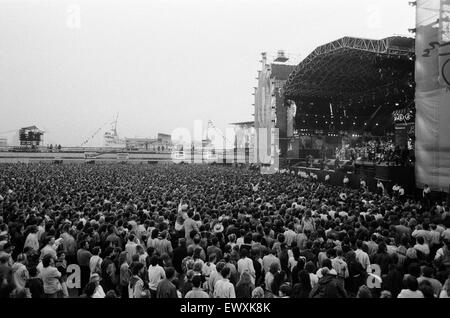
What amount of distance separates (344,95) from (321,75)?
175 inches

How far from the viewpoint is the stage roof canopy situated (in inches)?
791

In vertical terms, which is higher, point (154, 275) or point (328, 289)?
point (328, 289)

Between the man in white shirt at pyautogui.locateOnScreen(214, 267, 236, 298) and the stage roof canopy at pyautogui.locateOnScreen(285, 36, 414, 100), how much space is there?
18666 mm

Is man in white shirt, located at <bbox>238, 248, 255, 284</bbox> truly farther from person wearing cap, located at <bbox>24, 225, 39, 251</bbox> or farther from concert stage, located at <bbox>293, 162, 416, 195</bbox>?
concert stage, located at <bbox>293, 162, 416, 195</bbox>

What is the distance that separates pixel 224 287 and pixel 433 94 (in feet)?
42.6

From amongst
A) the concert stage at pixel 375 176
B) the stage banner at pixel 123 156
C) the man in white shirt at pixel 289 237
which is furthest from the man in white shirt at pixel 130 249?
the stage banner at pixel 123 156

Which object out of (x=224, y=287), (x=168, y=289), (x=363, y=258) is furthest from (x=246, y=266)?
(x=363, y=258)

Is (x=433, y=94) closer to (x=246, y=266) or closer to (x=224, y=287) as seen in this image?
(x=246, y=266)

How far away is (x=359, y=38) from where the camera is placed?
20859 millimetres

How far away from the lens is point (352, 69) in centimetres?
2673

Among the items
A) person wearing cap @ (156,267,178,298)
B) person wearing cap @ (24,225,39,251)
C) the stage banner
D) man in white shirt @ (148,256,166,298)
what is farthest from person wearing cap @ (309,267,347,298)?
the stage banner

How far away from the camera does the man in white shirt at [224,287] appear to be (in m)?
4.96

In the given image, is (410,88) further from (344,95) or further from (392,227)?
(392,227)

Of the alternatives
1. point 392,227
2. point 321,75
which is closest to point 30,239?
point 392,227
